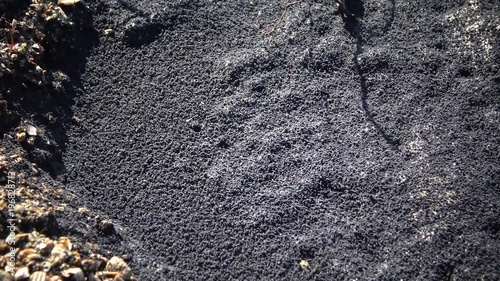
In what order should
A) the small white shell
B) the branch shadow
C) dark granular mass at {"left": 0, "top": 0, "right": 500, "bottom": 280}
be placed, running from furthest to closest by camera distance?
the branch shadow
dark granular mass at {"left": 0, "top": 0, "right": 500, "bottom": 280}
the small white shell

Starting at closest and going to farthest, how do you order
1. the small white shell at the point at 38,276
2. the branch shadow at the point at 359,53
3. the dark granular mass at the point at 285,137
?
the small white shell at the point at 38,276
the dark granular mass at the point at 285,137
the branch shadow at the point at 359,53

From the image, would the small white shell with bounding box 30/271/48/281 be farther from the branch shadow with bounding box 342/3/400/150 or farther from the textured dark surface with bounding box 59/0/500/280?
the branch shadow with bounding box 342/3/400/150

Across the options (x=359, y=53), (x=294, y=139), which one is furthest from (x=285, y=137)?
(x=359, y=53)

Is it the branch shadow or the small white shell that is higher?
the branch shadow

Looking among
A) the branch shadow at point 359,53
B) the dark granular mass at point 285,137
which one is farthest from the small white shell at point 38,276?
the branch shadow at point 359,53

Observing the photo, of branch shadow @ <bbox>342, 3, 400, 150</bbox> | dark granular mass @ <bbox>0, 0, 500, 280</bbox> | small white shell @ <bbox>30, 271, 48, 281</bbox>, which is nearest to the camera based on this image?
small white shell @ <bbox>30, 271, 48, 281</bbox>

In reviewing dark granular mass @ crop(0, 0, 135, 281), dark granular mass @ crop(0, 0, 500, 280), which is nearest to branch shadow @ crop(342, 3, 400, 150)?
dark granular mass @ crop(0, 0, 500, 280)

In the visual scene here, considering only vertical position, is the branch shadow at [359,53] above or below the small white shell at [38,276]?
above

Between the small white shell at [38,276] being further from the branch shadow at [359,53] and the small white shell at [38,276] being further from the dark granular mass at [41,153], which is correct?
the branch shadow at [359,53]

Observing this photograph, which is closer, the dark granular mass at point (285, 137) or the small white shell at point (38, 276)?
the small white shell at point (38, 276)
